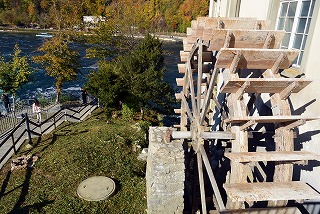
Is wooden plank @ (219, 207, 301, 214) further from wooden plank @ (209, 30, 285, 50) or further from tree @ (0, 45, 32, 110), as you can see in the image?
tree @ (0, 45, 32, 110)

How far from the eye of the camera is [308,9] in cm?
470

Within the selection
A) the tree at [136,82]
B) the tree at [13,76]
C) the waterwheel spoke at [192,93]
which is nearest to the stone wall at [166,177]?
the waterwheel spoke at [192,93]

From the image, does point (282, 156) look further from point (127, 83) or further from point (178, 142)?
point (127, 83)

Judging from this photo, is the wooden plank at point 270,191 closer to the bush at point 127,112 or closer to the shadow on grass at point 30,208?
the shadow on grass at point 30,208

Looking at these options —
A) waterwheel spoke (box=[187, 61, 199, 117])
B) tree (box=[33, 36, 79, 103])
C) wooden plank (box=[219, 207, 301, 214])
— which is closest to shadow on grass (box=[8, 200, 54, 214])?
waterwheel spoke (box=[187, 61, 199, 117])

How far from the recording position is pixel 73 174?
7750 mm

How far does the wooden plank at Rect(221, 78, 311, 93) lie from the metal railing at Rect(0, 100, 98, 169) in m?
6.22

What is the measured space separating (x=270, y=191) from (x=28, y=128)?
8182 millimetres

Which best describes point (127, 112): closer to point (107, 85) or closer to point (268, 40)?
point (107, 85)

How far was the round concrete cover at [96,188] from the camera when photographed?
692 cm

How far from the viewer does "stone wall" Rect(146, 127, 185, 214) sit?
5453 millimetres

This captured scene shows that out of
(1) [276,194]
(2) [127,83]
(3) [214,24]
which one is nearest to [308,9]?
(3) [214,24]

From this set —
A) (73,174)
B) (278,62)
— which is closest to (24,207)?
(73,174)

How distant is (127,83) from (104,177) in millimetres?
7785
